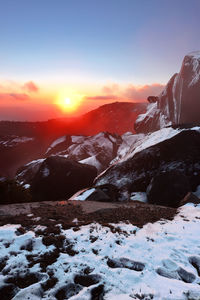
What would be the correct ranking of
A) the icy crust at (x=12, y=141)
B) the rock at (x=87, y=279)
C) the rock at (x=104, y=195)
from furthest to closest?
the icy crust at (x=12, y=141), the rock at (x=104, y=195), the rock at (x=87, y=279)

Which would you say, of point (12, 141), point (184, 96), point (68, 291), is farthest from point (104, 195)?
point (12, 141)

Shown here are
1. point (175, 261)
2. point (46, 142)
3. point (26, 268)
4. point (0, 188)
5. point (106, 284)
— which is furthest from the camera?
point (46, 142)

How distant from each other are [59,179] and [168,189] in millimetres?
26312

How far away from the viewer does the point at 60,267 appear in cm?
675

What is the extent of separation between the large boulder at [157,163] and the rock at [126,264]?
2743cm

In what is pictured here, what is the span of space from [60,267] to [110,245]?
9.69ft

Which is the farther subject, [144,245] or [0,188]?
[0,188]

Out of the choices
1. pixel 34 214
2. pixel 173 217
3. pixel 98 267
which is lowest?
pixel 173 217

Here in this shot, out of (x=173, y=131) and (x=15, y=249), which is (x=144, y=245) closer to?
(x=15, y=249)

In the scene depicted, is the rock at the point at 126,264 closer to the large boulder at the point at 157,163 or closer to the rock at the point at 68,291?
the rock at the point at 68,291

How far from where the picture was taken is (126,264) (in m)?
7.29

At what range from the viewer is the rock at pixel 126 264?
7.07 metres

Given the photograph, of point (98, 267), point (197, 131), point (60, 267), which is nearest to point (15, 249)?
point (60, 267)

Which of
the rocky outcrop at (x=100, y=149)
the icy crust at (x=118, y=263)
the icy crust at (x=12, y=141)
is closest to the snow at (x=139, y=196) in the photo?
the icy crust at (x=118, y=263)
